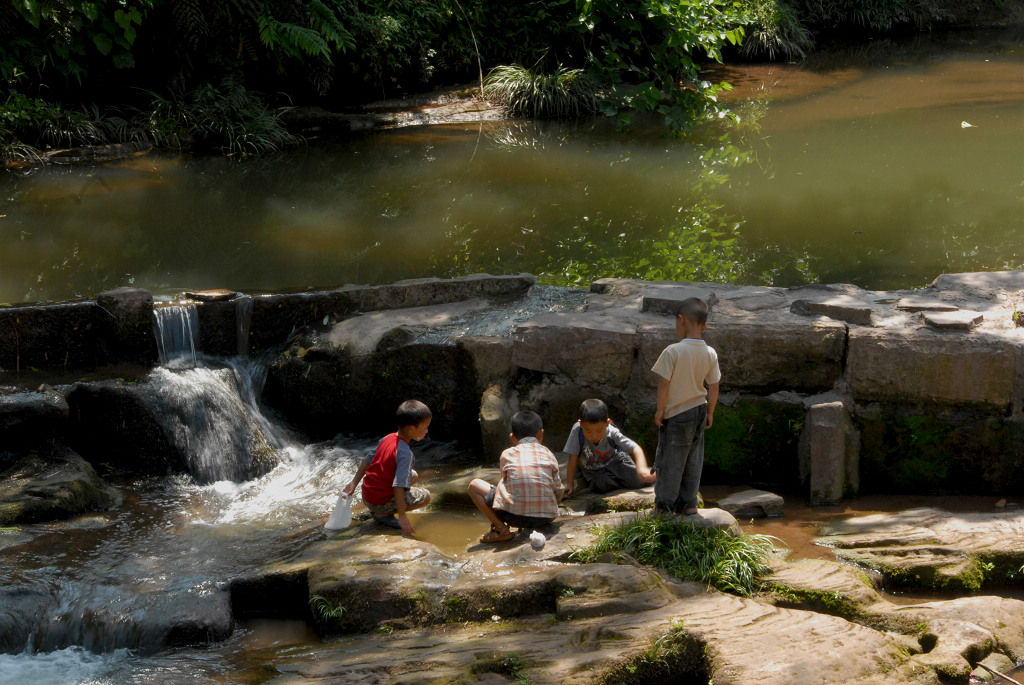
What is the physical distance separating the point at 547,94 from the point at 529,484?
1283 cm

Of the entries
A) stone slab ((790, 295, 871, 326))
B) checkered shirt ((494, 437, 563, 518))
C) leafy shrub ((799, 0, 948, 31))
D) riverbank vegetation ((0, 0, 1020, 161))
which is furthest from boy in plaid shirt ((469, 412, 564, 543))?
leafy shrub ((799, 0, 948, 31))

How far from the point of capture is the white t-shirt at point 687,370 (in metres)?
4.81

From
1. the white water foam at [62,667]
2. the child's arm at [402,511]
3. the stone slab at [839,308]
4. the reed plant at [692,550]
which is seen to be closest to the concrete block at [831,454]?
the stone slab at [839,308]

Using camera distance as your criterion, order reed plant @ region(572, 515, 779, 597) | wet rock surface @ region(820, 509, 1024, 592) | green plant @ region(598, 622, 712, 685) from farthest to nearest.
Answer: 1. wet rock surface @ region(820, 509, 1024, 592)
2. reed plant @ region(572, 515, 779, 597)
3. green plant @ region(598, 622, 712, 685)

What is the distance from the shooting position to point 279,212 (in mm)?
11344

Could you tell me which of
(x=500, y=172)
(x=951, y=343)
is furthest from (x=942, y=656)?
(x=500, y=172)

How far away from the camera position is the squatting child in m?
5.63

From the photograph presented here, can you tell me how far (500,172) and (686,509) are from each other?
8.81 m

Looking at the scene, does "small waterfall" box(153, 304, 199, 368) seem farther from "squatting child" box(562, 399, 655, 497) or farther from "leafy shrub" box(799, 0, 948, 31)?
"leafy shrub" box(799, 0, 948, 31)

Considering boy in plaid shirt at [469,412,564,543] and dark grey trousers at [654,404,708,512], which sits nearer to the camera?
dark grey trousers at [654,404,708,512]

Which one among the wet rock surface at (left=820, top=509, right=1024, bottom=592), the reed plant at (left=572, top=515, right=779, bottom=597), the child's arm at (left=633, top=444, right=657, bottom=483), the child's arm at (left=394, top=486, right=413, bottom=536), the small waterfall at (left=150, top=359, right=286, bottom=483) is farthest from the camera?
the small waterfall at (left=150, top=359, right=286, bottom=483)

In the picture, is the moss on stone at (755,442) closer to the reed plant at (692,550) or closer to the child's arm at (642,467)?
the child's arm at (642,467)

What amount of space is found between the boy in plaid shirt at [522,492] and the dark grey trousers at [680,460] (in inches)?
22.9

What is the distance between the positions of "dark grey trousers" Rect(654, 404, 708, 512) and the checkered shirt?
0.57 metres
